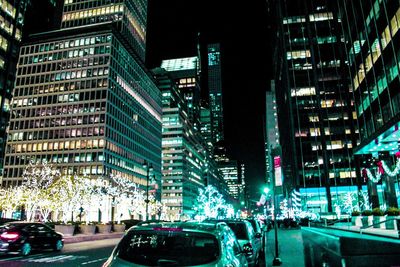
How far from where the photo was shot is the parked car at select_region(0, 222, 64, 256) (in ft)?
53.9

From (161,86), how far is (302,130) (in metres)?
78.6

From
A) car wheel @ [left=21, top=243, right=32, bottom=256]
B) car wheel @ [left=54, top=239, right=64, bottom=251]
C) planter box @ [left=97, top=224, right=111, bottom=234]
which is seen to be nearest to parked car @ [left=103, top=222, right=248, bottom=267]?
car wheel @ [left=21, top=243, right=32, bottom=256]

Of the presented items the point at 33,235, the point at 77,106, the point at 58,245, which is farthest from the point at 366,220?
the point at 77,106

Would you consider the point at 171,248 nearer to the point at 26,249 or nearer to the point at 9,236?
the point at 9,236

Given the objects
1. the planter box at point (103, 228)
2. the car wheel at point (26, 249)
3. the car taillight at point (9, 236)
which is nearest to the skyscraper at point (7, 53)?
the planter box at point (103, 228)

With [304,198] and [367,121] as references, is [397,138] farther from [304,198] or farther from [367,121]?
[304,198]

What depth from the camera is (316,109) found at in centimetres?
9438

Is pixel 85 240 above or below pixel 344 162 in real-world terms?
below

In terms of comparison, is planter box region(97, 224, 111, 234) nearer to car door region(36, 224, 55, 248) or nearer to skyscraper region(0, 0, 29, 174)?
car door region(36, 224, 55, 248)

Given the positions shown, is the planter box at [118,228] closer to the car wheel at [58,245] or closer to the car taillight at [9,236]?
the car wheel at [58,245]

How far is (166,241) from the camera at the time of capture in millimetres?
5215

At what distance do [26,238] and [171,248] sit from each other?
1482 centimetres

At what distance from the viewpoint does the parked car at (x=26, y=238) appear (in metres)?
16.4

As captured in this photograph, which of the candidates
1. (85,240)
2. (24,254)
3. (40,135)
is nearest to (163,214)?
(40,135)
